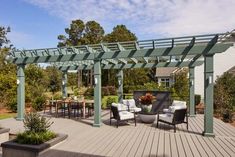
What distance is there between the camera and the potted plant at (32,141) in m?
5.34

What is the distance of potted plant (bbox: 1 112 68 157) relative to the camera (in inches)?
210

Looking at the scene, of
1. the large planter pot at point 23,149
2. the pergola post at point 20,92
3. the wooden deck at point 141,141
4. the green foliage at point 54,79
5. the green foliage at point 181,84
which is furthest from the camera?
the green foliage at point 54,79

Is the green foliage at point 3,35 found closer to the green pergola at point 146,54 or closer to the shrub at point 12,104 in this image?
the shrub at point 12,104

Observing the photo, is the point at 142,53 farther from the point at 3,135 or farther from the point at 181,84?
the point at 181,84

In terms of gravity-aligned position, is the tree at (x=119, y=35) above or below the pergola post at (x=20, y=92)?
above

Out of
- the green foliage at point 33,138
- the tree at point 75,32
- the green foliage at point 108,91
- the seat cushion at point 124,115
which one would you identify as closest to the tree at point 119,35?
the tree at point 75,32

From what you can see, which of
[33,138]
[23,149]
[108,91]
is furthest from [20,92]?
[108,91]

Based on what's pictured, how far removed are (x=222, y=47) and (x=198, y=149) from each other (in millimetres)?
3272

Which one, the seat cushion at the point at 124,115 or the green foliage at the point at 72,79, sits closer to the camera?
the seat cushion at the point at 124,115

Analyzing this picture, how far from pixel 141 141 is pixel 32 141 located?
115 inches

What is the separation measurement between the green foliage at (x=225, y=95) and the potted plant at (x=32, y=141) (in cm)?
901

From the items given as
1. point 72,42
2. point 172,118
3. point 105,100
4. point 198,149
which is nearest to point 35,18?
point 105,100

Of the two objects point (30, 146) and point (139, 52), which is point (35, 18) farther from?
point (30, 146)

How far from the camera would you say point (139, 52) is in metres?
8.34
